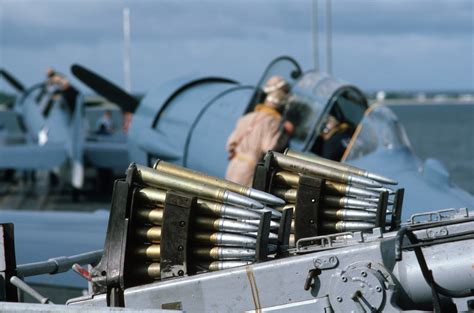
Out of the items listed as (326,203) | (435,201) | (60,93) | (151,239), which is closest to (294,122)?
(435,201)

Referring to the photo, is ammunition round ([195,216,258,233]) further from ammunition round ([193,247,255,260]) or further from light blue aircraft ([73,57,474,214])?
light blue aircraft ([73,57,474,214])

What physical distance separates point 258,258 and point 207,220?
302 mm

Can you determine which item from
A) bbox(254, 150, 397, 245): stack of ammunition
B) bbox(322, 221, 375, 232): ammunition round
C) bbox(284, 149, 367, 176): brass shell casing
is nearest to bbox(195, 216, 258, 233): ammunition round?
bbox(254, 150, 397, 245): stack of ammunition

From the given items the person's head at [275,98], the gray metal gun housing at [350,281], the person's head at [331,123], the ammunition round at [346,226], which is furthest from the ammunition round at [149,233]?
the person's head at [331,123]

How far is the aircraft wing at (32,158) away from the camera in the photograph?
16.6 meters

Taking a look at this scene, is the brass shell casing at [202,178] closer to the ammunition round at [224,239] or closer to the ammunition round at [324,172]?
the ammunition round at [224,239]

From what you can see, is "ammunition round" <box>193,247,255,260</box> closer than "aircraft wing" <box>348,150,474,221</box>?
Yes

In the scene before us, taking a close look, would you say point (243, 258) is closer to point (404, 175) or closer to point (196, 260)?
point (196, 260)

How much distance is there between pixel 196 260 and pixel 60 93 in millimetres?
15367

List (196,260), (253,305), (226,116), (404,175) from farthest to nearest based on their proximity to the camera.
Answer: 1. (226,116)
2. (404,175)
3. (196,260)
4. (253,305)

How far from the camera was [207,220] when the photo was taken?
11.5 ft

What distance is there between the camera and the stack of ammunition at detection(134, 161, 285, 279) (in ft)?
11.4

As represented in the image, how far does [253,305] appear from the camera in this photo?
3291 millimetres

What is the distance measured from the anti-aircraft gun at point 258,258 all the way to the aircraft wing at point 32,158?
13149mm
